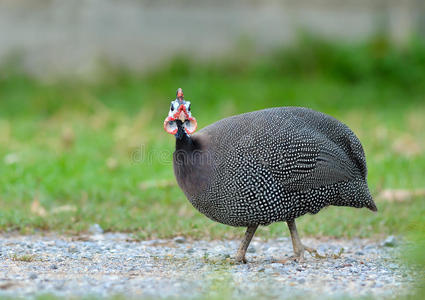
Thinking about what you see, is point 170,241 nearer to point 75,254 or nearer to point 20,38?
point 75,254

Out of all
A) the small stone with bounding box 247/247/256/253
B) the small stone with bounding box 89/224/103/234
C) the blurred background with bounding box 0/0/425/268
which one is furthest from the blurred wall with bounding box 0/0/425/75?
the small stone with bounding box 247/247/256/253

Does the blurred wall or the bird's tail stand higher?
the blurred wall

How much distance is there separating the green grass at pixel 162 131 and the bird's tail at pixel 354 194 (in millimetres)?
926

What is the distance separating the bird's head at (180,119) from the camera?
448 centimetres

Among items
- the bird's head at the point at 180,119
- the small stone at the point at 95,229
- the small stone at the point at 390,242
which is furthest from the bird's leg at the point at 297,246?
the small stone at the point at 95,229

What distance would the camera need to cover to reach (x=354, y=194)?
484 cm

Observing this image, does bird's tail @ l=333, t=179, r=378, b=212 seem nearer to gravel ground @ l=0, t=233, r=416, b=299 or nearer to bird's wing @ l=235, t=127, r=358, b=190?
bird's wing @ l=235, t=127, r=358, b=190

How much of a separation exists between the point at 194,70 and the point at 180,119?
734 cm

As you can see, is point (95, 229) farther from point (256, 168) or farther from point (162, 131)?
point (162, 131)

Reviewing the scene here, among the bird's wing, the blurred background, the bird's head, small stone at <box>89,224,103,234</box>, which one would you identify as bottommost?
small stone at <box>89,224,103,234</box>

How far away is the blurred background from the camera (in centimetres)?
854

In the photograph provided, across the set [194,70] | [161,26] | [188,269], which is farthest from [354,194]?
[161,26]

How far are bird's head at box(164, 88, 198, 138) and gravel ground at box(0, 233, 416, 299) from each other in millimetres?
837

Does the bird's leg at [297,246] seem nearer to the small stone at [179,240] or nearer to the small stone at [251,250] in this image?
the small stone at [251,250]
